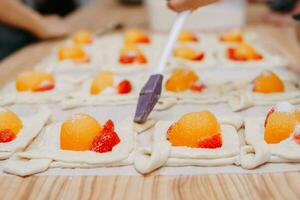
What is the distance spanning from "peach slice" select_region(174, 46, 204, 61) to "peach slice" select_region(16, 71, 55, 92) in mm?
598

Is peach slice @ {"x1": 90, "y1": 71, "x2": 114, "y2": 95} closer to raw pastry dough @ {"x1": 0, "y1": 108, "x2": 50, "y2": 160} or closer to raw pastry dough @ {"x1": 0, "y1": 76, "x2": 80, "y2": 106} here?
raw pastry dough @ {"x1": 0, "y1": 76, "x2": 80, "y2": 106}

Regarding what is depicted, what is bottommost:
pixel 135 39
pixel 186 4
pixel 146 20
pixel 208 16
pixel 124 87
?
pixel 146 20

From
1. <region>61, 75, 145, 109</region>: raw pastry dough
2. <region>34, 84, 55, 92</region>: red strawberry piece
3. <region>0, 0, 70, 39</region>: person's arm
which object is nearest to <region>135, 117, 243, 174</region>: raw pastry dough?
<region>61, 75, 145, 109</region>: raw pastry dough

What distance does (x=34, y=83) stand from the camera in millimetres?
1663

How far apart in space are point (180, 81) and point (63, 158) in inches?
23.8

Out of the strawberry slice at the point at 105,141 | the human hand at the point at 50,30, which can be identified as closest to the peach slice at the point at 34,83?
the strawberry slice at the point at 105,141

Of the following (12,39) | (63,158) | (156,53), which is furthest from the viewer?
(12,39)

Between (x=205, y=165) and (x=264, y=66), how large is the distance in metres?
0.88

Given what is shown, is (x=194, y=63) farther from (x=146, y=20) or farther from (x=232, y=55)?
(x=146, y=20)

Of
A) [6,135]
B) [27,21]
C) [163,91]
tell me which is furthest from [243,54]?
[27,21]

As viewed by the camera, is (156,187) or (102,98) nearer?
(156,187)

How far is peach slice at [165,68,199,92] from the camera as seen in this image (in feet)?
5.22

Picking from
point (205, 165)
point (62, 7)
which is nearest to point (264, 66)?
point (205, 165)

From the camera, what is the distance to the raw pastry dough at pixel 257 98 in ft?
4.73
